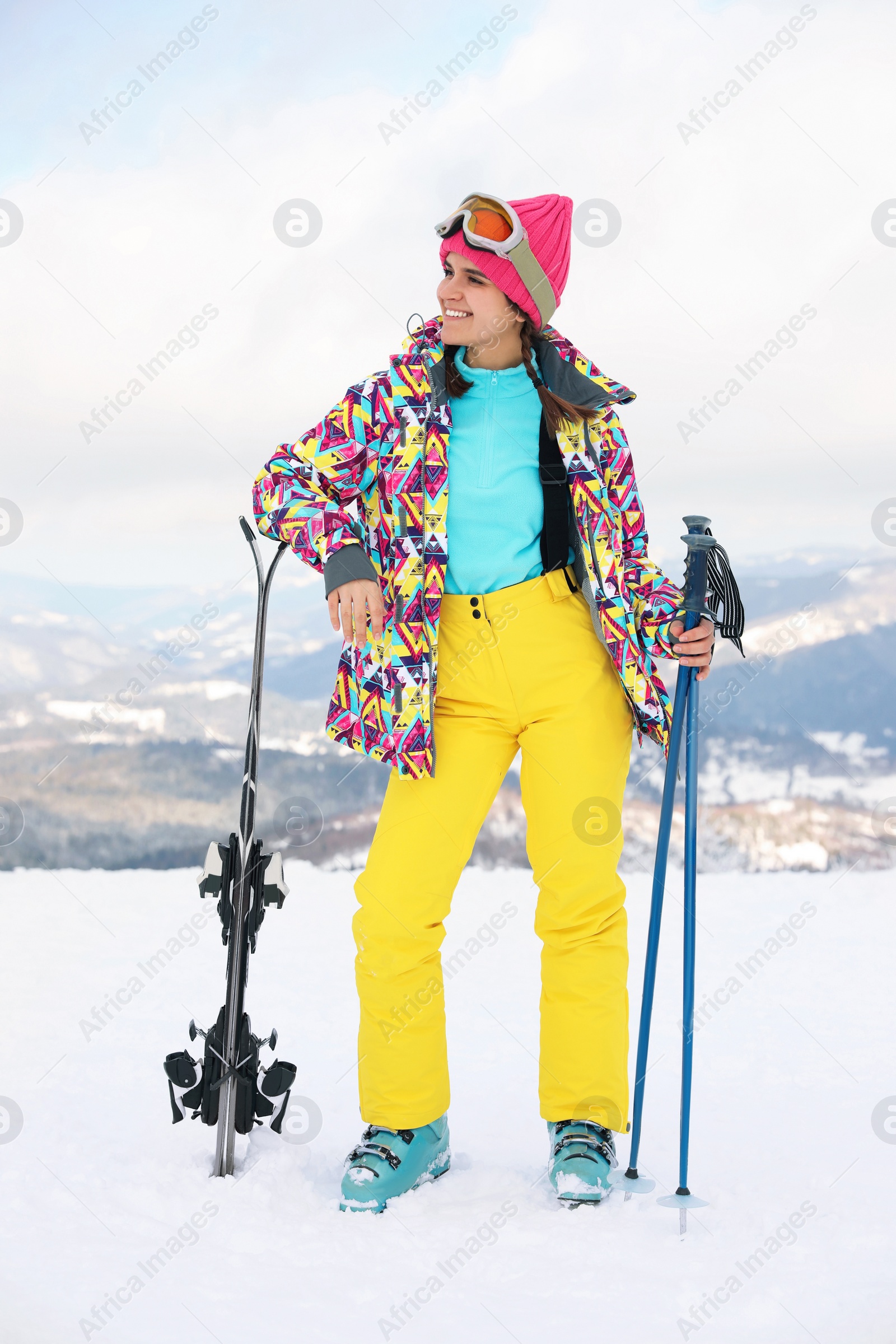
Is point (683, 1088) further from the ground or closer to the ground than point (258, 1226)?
further from the ground

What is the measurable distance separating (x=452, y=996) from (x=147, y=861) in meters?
1.34

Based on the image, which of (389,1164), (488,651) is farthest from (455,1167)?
(488,651)

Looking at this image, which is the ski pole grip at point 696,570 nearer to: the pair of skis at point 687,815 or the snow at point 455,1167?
the pair of skis at point 687,815

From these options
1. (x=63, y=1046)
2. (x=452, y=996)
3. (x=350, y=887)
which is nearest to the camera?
(x=63, y=1046)

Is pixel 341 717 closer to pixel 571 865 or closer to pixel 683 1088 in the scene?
pixel 571 865

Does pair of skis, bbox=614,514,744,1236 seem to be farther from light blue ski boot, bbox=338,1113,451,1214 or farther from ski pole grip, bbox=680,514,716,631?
light blue ski boot, bbox=338,1113,451,1214

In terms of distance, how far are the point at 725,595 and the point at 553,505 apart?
0.32m

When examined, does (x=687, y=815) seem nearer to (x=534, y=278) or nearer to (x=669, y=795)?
(x=669, y=795)

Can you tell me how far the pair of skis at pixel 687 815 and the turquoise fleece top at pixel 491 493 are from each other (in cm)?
24

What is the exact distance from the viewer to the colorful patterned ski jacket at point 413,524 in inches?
69.7

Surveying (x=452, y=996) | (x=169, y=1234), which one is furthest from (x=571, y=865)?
(x=452, y=996)

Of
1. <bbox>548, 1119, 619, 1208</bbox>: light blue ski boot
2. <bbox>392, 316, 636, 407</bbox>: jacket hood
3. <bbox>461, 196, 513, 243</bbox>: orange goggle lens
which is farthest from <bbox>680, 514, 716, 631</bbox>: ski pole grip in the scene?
<bbox>548, 1119, 619, 1208</bbox>: light blue ski boot

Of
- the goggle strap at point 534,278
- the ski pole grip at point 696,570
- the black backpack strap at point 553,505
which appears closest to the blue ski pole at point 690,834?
the ski pole grip at point 696,570

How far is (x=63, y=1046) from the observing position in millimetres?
2379
